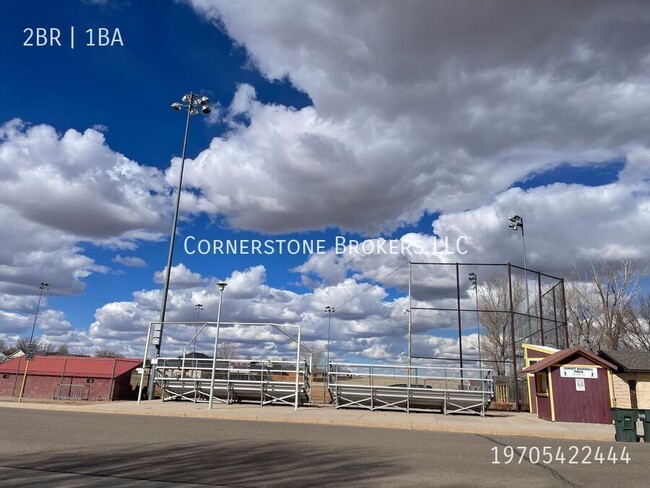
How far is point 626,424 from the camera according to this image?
14141mm

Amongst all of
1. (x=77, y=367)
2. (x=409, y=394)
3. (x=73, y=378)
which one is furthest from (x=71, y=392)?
(x=409, y=394)

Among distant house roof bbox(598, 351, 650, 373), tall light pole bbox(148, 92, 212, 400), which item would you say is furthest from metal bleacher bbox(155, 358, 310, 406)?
distant house roof bbox(598, 351, 650, 373)

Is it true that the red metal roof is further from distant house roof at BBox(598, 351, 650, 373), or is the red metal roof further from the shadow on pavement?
distant house roof at BBox(598, 351, 650, 373)

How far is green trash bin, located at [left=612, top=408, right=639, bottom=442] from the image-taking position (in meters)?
14.1

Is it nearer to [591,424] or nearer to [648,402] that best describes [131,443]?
[591,424]

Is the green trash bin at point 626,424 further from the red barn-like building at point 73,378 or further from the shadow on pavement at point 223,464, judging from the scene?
the red barn-like building at point 73,378

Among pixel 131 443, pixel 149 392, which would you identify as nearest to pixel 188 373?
pixel 149 392

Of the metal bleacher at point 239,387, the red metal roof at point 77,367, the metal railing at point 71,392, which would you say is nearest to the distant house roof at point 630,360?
the metal bleacher at point 239,387

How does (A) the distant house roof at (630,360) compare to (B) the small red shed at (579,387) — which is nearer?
(B) the small red shed at (579,387)

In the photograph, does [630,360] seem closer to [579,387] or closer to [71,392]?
[579,387]

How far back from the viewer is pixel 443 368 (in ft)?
66.5

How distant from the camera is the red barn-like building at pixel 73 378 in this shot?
2630 centimetres

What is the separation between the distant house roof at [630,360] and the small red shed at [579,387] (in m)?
5.26

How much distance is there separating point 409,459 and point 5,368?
3019cm
